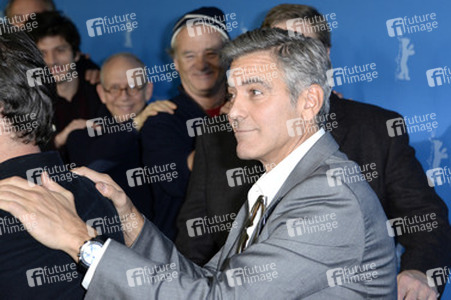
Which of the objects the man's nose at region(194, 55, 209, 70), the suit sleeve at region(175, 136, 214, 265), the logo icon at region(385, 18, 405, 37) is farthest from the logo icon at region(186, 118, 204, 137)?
the logo icon at region(385, 18, 405, 37)

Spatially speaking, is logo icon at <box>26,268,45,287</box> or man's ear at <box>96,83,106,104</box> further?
man's ear at <box>96,83,106,104</box>

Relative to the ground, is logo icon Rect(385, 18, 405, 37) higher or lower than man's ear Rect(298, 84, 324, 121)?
higher

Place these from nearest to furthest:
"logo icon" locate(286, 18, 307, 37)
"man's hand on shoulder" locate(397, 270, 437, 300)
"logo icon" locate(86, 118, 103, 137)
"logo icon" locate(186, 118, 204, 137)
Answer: "man's hand on shoulder" locate(397, 270, 437, 300), "logo icon" locate(286, 18, 307, 37), "logo icon" locate(186, 118, 204, 137), "logo icon" locate(86, 118, 103, 137)

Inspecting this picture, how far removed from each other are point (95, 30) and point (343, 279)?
260cm

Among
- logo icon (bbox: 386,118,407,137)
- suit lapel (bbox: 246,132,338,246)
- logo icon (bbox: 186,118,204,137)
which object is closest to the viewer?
suit lapel (bbox: 246,132,338,246)

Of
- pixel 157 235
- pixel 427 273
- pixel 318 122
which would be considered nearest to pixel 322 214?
pixel 318 122

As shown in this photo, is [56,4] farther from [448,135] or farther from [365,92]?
[448,135]

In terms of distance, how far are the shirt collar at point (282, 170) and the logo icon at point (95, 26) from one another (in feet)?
7.26

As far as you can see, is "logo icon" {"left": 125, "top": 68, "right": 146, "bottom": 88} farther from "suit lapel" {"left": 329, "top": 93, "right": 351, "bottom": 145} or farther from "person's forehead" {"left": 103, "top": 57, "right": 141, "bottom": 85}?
"suit lapel" {"left": 329, "top": 93, "right": 351, "bottom": 145}

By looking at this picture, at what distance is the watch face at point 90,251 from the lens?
56.8 inches

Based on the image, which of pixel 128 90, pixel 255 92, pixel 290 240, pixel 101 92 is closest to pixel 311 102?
pixel 255 92

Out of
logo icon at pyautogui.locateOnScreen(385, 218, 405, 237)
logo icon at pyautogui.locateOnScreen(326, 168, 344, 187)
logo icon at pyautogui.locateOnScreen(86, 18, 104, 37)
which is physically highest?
logo icon at pyautogui.locateOnScreen(86, 18, 104, 37)

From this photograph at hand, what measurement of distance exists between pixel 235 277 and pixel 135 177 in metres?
1.57

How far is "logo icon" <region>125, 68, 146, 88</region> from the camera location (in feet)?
10.3
